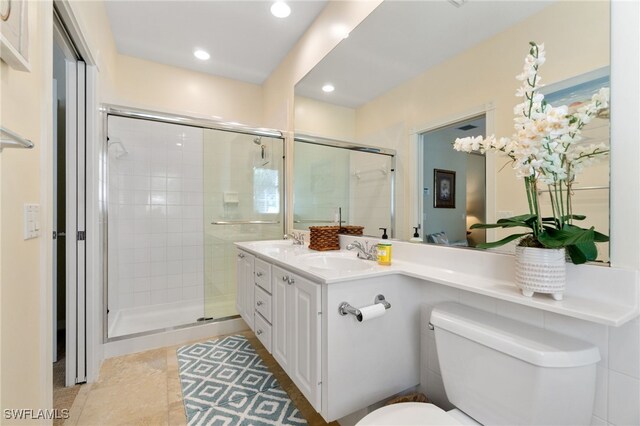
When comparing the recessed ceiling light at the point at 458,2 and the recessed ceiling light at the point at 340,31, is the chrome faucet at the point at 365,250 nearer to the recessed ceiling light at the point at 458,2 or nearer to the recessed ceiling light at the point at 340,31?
the recessed ceiling light at the point at 458,2

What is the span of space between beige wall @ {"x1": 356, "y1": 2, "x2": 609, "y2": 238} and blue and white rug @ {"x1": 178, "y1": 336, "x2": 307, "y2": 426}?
46.6 inches

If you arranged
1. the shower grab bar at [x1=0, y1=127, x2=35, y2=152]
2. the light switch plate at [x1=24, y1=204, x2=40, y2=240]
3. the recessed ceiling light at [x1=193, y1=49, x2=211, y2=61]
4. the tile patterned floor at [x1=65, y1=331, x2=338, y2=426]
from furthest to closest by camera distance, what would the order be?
1. the recessed ceiling light at [x1=193, y1=49, x2=211, y2=61]
2. the tile patterned floor at [x1=65, y1=331, x2=338, y2=426]
3. the light switch plate at [x1=24, y1=204, x2=40, y2=240]
4. the shower grab bar at [x1=0, y1=127, x2=35, y2=152]

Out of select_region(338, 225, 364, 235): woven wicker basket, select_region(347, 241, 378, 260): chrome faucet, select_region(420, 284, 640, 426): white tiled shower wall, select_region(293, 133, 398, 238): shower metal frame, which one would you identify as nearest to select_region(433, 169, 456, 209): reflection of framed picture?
select_region(293, 133, 398, 238): shower metal frame

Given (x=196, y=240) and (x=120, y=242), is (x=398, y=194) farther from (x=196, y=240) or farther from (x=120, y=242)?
(x=120, y=242)

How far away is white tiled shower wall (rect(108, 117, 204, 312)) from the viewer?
2.72 metres

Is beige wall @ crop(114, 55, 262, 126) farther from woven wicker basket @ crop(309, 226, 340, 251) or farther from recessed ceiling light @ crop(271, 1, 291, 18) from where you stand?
woven wicker basket @ crop(309, 226, 340, 251)

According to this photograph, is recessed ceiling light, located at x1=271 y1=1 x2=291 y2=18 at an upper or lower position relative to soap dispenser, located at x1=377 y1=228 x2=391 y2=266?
upper

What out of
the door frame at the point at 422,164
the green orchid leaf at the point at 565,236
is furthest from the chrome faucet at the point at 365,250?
the green orchid leaf at the point at 565,236

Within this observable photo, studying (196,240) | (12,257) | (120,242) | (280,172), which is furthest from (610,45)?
(120,242)

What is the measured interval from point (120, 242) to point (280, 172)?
1729mm

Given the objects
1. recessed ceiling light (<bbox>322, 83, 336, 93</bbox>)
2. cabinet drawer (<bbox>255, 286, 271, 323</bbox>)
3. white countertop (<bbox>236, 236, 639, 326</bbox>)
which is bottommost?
cabinet drawer (<bbox>255, 286, 271, 323</bbox>)

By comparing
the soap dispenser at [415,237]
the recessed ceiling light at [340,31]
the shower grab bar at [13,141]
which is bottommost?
the soap dispenser at [415,237]

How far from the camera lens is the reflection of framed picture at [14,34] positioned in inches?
28.3

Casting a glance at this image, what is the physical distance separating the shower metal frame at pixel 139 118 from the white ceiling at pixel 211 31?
707 millimetres
